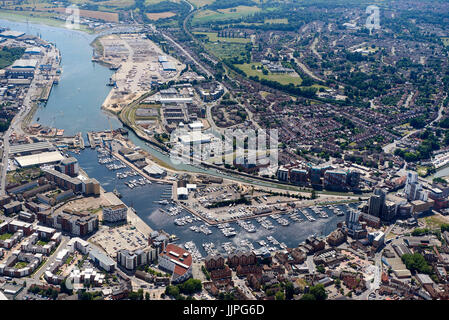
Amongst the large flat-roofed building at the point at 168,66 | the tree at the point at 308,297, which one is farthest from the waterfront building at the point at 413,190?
the large flat-roofed building at the point at 168,66

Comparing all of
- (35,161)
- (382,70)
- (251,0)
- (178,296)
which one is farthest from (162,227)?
(251,0)

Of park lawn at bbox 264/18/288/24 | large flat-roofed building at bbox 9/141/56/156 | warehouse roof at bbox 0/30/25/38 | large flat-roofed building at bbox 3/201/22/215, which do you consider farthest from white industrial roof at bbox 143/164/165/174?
park lawn at bbox 264/18/288/24

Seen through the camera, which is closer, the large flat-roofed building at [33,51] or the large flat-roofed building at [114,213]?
the large flat-roofed building at [114,213]

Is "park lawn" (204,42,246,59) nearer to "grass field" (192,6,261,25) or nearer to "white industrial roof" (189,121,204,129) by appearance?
"grass field" (192,6,261,25)

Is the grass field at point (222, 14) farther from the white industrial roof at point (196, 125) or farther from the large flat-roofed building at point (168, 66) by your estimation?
the white industrial roof at point (196, 125)

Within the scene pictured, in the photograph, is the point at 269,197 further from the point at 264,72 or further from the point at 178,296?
the point at 264,72

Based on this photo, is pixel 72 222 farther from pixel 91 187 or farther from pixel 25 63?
pixel 25 63
